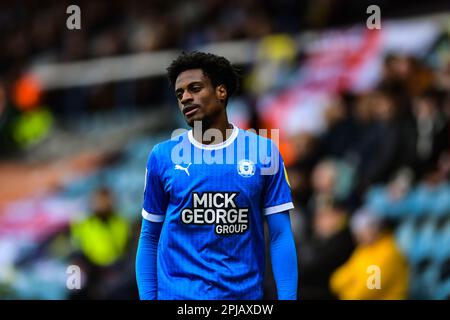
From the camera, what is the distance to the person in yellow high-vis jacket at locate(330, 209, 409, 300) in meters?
7.71

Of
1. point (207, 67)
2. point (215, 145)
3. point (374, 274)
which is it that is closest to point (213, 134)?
point (215, 145)

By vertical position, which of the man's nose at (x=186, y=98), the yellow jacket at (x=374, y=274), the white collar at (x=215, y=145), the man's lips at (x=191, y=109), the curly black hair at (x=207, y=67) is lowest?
the yellow jacket at (x=374, y=274)

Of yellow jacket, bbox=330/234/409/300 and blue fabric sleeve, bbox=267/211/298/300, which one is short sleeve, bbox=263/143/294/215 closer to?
blue fabric sleeve, bbox=267/211/298/300

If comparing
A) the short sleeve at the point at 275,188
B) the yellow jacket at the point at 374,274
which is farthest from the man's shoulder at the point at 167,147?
the yellow jacket at the point at 374,274

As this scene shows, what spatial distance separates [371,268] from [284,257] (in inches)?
170

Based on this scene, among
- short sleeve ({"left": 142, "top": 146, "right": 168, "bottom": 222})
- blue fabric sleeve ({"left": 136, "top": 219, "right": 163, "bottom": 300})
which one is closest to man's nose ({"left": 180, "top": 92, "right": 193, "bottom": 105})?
short sleeve ({"left": 142, "top": 146, "right": 168, "bottom": 222})

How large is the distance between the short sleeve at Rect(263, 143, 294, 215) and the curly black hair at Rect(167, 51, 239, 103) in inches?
15.4

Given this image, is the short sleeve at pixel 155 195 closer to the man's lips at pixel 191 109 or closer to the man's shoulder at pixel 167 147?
the man's shoulder at pixel 167 147

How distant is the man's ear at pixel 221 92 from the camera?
3.82 metres

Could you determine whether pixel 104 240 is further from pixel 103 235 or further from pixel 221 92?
pixel 221 92

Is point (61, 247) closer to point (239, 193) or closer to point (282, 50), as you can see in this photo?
point (282, 50)

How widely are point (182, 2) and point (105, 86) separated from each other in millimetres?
1529

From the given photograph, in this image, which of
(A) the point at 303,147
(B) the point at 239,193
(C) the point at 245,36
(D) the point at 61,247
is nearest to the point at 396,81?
(A) the point at 303,147

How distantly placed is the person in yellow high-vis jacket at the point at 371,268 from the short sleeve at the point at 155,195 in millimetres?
4238
